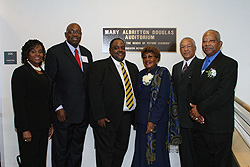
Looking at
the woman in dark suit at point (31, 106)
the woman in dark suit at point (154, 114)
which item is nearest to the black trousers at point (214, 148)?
the woman in dark suit at point (154, 114)

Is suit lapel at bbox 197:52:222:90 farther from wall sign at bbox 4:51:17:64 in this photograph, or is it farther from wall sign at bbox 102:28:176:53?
wall sign at bbox 4:51:17:64

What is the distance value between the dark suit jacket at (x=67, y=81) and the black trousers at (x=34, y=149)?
0.41 meters

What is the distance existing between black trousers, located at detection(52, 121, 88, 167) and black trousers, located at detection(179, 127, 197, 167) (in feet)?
4.14

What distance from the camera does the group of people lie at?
253 centimetres

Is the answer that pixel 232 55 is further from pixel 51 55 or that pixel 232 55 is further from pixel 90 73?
pixel 51 55

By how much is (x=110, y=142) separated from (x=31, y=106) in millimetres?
1037

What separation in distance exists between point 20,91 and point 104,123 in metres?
1.00

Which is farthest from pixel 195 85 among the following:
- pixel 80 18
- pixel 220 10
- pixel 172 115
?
pixel 80 18

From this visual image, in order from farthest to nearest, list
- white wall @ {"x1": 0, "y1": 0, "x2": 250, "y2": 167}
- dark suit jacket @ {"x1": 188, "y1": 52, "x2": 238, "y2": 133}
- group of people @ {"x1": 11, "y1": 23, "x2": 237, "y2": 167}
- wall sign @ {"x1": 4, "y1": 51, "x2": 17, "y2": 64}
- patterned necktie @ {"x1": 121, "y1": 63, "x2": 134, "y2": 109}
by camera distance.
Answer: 1. wall sign @ {"x1": 4, "y1": 51, "x2": 17, "y2": 64}
2. white wall @ {"x1": 0, "y1": 0, "x2": 250, "y2": 167}
3. patterned necktie @ {"x1": 121, "y1": 63, "x2": 134, "y2": 109}
4. group of people @ {"x1": 11, "y1": 23, "x2": 237, "y2": 167}
5. dark suit jacket @ {"x1": 188, "y1": 52, "x2": 238, "y2": 133}

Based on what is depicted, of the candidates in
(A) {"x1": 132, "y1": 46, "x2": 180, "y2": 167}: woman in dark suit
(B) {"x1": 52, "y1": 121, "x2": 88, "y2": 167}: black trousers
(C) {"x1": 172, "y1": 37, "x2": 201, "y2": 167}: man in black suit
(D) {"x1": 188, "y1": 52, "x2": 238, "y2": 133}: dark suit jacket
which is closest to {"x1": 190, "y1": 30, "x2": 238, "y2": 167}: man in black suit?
(D) {"x1": 188, "y1": 52, "x2": 238, "y2": 133}: dark suit jacket

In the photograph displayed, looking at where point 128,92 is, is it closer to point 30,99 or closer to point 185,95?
point 185,95

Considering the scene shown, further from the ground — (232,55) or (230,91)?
(232,55)

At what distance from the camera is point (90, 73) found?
289 cm

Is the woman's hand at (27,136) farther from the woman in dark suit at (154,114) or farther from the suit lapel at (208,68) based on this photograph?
the suit lapel at (208,68)
